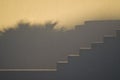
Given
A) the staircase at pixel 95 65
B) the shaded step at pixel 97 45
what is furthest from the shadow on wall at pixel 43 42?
the shaded step at pixel 97 45

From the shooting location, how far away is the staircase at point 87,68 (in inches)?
278

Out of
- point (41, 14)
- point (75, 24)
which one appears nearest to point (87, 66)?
point (75, 24)

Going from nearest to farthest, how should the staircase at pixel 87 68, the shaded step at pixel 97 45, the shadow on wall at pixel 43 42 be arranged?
the shaded step at pixel 97 45 < the staircase at pixel 87 68 < the shadow on wall at pixel 43 42

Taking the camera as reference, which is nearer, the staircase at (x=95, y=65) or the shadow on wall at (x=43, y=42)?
the staircase at (x=95, y=65)

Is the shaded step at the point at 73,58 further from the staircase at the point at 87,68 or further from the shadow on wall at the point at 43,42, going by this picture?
the shadow on wall at the point at 43,42

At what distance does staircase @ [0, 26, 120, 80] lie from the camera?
706cm

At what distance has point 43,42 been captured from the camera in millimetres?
9172

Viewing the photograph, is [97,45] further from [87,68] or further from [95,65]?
[87,68]

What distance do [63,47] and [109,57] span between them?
2.19m

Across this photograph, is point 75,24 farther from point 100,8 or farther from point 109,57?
point 109,57

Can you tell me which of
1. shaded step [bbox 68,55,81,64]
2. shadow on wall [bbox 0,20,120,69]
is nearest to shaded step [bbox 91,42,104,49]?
shaded step [bbox 68,55,81,64]

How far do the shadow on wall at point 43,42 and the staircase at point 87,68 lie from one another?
1.64 m

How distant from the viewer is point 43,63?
897 centimetres

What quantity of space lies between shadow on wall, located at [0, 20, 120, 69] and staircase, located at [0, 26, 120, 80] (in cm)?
164
